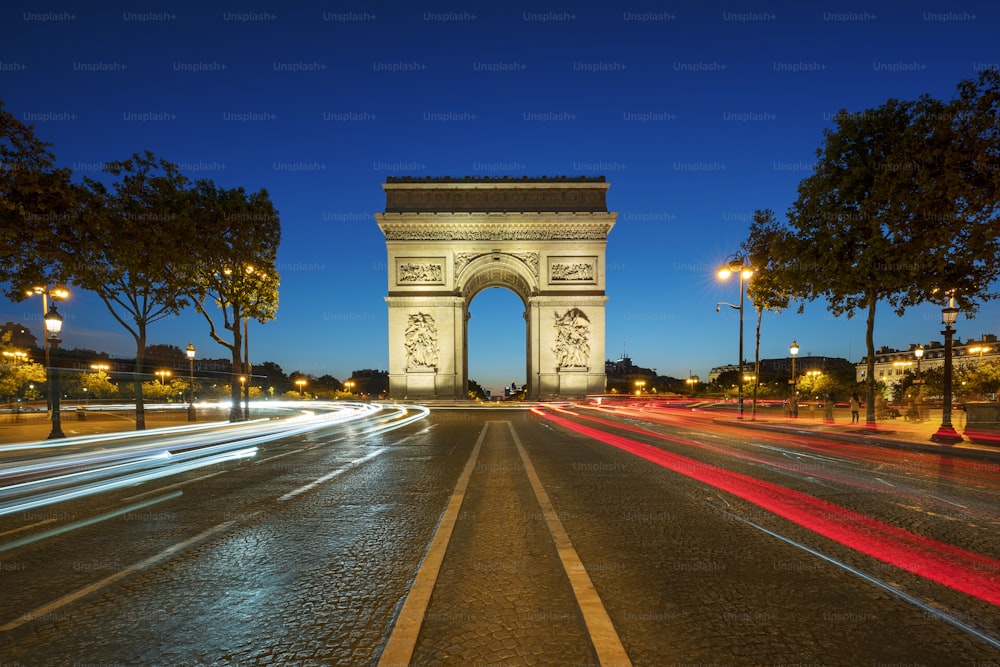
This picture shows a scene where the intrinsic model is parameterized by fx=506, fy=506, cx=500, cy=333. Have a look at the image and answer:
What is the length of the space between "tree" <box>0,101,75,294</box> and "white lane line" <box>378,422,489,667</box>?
A: 1020cm

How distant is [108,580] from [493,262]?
40232mm

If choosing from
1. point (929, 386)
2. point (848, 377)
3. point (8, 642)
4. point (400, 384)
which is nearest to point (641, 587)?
point (8, 642)

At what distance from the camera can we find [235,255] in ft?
62.3

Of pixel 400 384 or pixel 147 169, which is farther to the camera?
pixel 400 384

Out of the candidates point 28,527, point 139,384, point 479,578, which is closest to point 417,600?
point 479,578

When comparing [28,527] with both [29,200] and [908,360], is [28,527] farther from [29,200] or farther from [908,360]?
[908,360]

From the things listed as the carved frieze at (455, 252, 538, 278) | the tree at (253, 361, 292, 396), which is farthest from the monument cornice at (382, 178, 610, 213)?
the tree at (253, 361, 292, 396)

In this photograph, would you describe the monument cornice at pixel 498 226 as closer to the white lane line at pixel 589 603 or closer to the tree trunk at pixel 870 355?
the tree trunk at pixel 870 355

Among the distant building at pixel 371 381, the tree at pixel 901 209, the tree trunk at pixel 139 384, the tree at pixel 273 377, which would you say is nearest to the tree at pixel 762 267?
the tree at pixel 901 209

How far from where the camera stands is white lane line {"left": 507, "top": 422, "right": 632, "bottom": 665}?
2.50 meters

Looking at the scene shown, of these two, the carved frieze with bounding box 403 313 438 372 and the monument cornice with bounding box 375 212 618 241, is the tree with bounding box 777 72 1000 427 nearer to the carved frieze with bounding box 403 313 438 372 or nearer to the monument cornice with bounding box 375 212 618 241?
the monument cornice with bounding box 375 212 618 241

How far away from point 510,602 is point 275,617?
1.41 meters

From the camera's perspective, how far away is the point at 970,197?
12.5 metres

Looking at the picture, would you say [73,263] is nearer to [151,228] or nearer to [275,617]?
[151,228]
